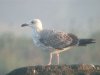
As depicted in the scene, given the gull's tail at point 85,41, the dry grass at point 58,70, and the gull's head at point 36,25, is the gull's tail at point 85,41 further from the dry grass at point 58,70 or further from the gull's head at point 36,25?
the dry grass at point 58,70

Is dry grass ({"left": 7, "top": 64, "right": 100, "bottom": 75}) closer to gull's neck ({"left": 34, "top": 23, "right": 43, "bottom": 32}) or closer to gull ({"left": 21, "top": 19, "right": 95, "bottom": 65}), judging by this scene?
gull ({"left": 21, "top": 19, "right": 95, "bottom": 65})

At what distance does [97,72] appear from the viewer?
1013cm

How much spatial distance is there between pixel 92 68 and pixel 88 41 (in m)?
1.55

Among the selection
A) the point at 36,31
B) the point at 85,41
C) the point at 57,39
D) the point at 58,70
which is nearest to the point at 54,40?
the point at 57,39

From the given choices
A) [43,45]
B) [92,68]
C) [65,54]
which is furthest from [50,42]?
[65,54]

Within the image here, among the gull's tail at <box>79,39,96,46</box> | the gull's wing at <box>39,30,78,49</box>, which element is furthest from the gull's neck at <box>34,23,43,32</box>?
the gull's tail at <box>79,39,96,46</box>

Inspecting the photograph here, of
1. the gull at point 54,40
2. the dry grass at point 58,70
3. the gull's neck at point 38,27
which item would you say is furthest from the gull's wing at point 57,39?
the dry grass at point 58,70

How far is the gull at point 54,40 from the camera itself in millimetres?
11570

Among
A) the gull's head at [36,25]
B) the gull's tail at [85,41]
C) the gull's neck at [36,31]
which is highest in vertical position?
the gull's head at [36,25]

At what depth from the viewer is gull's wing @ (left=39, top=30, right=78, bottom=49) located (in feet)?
38.0

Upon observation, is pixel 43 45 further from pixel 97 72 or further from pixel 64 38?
pixel 97 72

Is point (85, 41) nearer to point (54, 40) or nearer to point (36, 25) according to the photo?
point (54, 40)

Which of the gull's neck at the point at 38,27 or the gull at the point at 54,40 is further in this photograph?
the gull's neck at the point at 38,27

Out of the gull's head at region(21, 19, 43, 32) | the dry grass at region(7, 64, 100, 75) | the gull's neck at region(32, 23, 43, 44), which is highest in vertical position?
the gull's head at region(21, 19, 43, 32)
